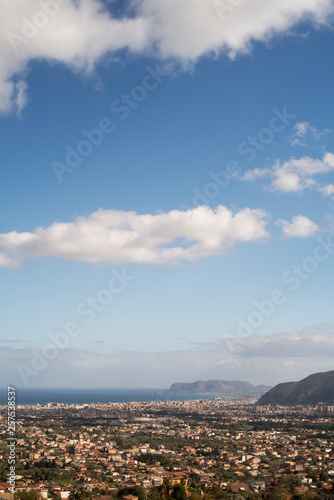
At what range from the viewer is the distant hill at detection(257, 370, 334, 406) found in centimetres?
13400

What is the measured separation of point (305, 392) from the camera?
474ft

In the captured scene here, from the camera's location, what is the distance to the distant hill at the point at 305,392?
134 metres

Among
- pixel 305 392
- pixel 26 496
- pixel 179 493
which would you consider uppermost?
pixel 26 496

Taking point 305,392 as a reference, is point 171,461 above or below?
above

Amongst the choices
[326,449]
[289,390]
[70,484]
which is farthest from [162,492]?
[289,390]

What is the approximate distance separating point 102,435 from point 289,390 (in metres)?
110

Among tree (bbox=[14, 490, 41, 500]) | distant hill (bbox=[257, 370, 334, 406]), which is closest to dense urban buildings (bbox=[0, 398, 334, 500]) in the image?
tree (bbox=[14, 490, 41, 500])

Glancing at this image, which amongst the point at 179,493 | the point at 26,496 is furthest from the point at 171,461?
the point at 26,496
